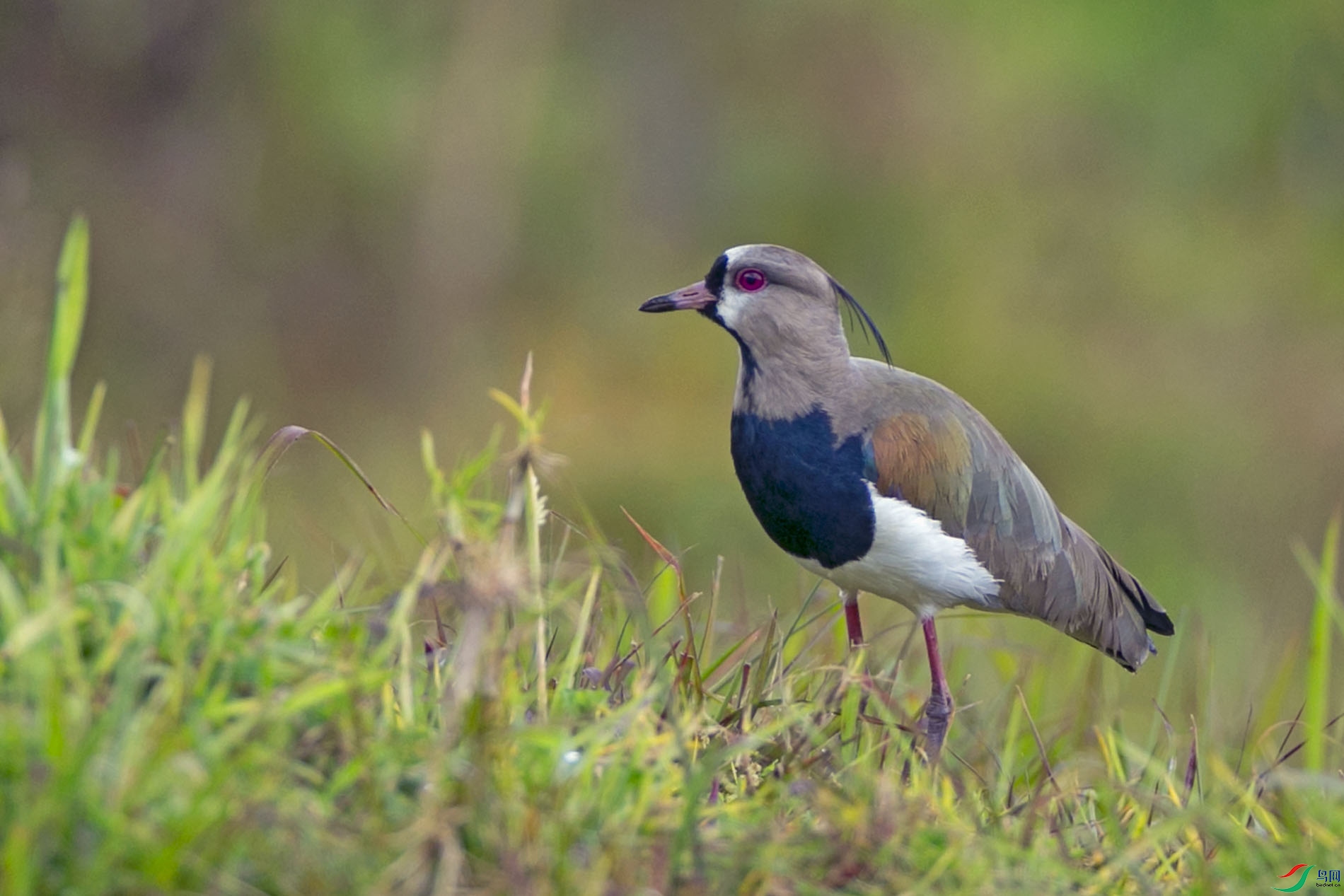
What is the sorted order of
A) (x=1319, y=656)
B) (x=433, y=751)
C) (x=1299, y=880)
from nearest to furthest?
(x=433, y=751), (x=1299, y=880), (x=1319, y=656)

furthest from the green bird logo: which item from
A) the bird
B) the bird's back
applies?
the bird's back

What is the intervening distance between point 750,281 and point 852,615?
0.90m

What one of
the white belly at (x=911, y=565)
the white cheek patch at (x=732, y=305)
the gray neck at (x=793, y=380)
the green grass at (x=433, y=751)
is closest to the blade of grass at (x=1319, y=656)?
the green grass at (x=433, y=751)

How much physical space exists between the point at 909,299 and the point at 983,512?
646 centimetres

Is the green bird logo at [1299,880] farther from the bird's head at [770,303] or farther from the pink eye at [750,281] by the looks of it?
the pink eye at [750,281]

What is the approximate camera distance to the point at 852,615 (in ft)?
12.6

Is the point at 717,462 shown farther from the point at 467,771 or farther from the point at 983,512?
the point at 467,771

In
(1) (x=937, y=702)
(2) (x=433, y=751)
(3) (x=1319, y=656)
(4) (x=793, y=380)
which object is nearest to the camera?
(2) (x=433, y=751)

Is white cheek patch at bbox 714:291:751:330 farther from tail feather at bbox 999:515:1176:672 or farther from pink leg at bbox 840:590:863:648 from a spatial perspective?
tail feather at bbox 999:515:1176:672

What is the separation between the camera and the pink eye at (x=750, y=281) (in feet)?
13.1

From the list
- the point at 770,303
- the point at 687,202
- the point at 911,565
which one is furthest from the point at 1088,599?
the point at 687,202

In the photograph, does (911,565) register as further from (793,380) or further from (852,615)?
(793,380)

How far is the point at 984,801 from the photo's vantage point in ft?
9.77

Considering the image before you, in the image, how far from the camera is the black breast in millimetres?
3723
